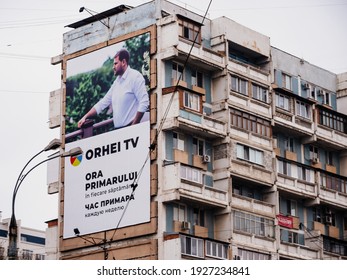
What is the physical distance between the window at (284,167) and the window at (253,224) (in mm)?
3167

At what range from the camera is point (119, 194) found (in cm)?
5075

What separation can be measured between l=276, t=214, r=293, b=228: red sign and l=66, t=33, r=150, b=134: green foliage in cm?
971

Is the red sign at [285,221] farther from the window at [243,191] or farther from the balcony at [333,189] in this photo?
the balcony at [333,189]

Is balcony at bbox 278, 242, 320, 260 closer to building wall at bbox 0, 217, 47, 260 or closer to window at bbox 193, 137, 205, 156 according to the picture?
window at bbox 193, 137, 205, 156

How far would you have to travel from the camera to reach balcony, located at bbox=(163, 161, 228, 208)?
48.9 metres

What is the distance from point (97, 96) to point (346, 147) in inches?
596

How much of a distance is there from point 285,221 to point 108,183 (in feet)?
31.6

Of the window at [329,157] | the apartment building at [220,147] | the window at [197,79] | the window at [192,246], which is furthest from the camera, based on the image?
the window at [329,157]

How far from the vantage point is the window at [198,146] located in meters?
51.9

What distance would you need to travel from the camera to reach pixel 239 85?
54469 mm

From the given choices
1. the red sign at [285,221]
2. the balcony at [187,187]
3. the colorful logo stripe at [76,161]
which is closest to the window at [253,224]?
the red sign at [285,221]

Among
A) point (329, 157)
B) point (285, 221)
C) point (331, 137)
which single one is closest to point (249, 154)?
point (285, 221)

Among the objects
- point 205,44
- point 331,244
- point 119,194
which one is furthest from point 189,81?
point 331,244

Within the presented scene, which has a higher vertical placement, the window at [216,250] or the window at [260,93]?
the window at [260,93]
